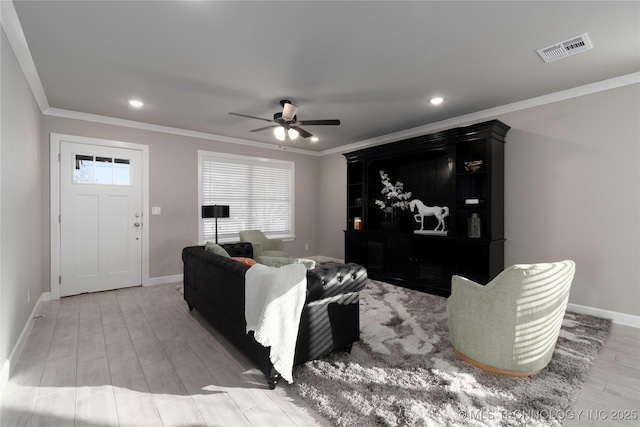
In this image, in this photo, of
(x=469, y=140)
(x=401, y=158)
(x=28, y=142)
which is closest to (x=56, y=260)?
(x=28, y=142)

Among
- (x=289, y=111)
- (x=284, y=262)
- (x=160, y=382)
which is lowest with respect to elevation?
(x=160, y=382)

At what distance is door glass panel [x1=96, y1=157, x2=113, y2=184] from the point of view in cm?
446

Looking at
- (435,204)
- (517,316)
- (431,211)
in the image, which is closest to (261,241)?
(431,211)

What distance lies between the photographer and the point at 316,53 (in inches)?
106

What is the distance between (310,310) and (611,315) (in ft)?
11.3

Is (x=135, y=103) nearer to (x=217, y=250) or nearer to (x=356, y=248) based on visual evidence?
(x=217, y=250)

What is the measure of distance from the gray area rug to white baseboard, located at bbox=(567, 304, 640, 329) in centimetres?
36

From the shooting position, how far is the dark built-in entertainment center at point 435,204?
3.91 metres

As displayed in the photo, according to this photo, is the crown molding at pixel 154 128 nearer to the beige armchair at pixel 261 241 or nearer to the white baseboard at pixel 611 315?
the beige armchair at pixel 261 241

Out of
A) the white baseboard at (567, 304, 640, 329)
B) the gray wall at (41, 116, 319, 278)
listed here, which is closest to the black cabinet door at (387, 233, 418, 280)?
the white baseboard at (567, 304, 640, 329)

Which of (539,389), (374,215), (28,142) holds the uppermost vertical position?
(28,142)

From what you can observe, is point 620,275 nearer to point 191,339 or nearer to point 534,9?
point 534,9

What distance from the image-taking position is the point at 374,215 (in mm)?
5602

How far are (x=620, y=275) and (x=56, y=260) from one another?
6959 millimetres
